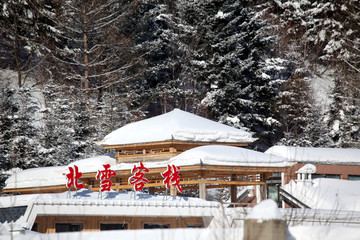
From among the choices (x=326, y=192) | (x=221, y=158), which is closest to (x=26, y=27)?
(x=221, y=158)

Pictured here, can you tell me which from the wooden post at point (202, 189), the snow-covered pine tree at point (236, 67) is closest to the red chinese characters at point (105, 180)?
the wooden post at point (202, 189)

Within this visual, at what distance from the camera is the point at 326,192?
2548 centimetres

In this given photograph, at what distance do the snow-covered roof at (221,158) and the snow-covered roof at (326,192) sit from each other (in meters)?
2.34

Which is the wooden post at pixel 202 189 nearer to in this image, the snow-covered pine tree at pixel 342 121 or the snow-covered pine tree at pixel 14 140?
the snow-covered pine tree at pixel 14 140

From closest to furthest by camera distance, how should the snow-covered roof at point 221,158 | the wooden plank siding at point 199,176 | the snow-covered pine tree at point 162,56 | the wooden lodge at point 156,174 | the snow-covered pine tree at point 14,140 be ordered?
the wooden lodge at point 156,174 < the snow-covered roof at point 221,158 < the wooden plank siding at point 199,176 < the snow-covered pine tree at point 14,140 < the snow-covered pine tree at point 162,56

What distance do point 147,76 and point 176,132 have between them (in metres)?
22.6

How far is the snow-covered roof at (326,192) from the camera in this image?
954 inches

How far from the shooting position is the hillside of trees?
39375 mm

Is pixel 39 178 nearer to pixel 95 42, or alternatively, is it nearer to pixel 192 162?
pixel 192 162

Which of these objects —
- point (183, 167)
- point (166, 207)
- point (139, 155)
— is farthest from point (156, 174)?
point (166, 207)

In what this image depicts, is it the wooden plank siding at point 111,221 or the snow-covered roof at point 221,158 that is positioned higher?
the snow-covered roof at point 221,158

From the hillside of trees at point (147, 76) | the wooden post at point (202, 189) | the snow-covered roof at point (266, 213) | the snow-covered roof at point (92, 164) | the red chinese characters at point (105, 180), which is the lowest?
the wooden post at point (202, 189)

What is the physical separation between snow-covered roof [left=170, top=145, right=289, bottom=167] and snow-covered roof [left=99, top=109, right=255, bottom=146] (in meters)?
2.95

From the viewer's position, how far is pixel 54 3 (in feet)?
147
